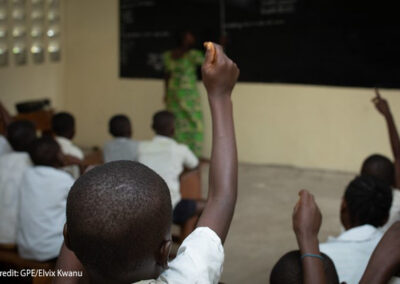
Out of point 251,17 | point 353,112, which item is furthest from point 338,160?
point 251,17

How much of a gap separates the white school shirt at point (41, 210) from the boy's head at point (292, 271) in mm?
1109

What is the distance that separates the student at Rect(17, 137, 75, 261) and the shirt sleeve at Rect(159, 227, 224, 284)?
4.46 feet

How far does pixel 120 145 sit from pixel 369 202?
1812mm

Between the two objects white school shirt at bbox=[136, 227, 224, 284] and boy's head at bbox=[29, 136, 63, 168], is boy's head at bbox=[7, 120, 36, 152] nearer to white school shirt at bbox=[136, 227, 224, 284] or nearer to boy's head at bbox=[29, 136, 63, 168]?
boy's head at bbox=[29, 136, 63, 168]

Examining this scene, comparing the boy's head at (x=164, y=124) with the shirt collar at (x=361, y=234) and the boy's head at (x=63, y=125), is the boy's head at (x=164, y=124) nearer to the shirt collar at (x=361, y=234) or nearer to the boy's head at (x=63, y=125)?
the boy's head at (x=63, y=125)

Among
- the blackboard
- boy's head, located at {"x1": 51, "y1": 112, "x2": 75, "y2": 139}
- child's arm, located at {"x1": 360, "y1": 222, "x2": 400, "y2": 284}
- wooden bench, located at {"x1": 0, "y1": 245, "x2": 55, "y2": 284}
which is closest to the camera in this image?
child's arm, located at {"x1": 360, "y1": 222, "x2": 400, "y2": 284}

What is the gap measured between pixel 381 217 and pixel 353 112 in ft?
11.6

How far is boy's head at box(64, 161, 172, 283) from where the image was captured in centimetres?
79

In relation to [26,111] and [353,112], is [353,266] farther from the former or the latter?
[26,111]

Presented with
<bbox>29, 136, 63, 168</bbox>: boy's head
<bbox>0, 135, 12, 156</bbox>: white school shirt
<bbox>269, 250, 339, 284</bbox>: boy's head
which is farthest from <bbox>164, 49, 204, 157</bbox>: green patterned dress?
<bbox>269, 250, 339, 284</bbox>: boy's head

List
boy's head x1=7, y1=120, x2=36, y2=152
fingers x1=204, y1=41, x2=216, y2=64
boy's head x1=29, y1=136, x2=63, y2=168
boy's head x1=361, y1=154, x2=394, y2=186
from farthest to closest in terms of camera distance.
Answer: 1. boy's head x1=7, y1=120, x2=36, y2=152
2. boy's head x1=361, y1=154, x2=394, y2=186
3. boy's head x1=29, y1=136, x2=63, y2=168
4. fingers x1=204, y1=41, x2=216, y2=64

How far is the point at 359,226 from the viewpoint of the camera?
171 cm

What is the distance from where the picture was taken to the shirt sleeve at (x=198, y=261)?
863 millimetres

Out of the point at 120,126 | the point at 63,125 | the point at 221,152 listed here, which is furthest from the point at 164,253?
the point at 63,125
